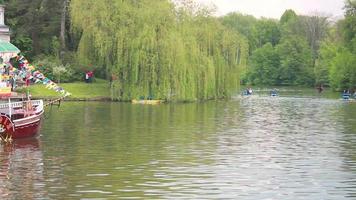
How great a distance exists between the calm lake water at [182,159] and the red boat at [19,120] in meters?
0.67

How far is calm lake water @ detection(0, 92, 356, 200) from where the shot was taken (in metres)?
25.1

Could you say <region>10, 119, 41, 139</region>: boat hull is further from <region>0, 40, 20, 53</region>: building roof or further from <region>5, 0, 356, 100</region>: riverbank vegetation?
<region>5, 0, 356, 100</region>: riverbank vegetation

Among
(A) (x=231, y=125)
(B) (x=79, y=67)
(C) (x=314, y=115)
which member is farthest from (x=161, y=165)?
(B) (x=79, y=67)

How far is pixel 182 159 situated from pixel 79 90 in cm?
4920

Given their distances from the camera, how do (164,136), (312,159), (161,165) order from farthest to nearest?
(164,136) → (312,159) → (161,165)

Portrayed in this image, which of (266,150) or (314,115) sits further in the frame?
(314,115)

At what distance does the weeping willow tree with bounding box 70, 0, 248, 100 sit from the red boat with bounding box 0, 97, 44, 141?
28927mm

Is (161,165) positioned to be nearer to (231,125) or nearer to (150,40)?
(231,125)

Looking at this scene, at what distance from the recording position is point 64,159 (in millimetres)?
32375

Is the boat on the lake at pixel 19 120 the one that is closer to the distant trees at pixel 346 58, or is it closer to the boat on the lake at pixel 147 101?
the boat on the lake at pixel 147 101

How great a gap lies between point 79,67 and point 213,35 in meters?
16.6

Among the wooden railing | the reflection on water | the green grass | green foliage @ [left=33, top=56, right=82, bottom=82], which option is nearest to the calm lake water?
the reflection on water

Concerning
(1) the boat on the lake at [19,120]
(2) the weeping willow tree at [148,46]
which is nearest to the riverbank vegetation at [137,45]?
(2) the weeping willow tree at [148,46]

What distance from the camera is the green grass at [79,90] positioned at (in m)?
77.9
